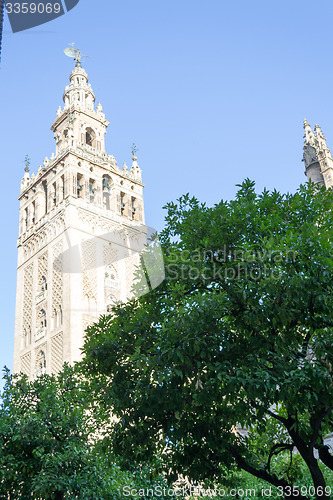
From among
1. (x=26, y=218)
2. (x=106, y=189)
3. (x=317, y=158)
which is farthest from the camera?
(x=26, y=218)

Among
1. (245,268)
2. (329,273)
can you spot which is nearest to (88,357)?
(245,268)

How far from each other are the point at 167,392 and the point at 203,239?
3641 millimetres

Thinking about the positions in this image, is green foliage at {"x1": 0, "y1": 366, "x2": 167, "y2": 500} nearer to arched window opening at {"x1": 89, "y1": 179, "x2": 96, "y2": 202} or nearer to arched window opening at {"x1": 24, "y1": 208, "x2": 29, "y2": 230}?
arched window opening at {"x1": 89, "y1": 179, "x2": 96, "y2": 202}

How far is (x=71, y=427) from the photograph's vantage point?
15016 millimetres

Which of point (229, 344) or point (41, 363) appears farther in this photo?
point (41, 363)

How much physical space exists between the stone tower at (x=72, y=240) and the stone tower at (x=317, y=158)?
43.6ft

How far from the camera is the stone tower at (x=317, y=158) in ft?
103

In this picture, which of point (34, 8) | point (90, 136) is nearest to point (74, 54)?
point (90, 136)

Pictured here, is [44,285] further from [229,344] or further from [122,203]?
[229,344]

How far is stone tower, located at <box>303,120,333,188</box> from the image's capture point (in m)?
31.2

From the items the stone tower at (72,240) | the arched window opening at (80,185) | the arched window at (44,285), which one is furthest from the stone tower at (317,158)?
the arched window at (44,285)

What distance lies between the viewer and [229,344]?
34.9 ft

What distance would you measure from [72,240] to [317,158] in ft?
55.0

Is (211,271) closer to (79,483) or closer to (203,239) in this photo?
(203,239)
